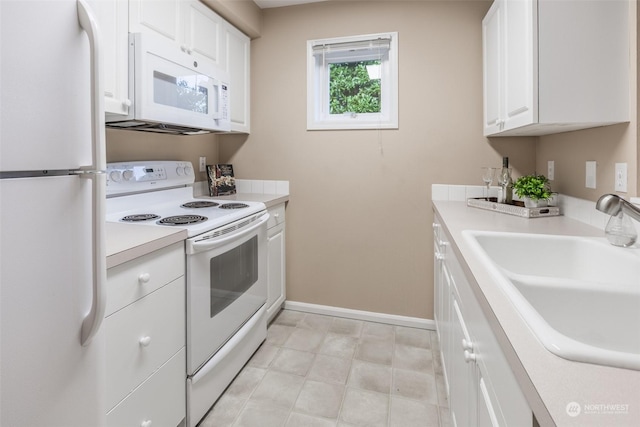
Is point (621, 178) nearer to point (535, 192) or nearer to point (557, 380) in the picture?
point (535, 192)

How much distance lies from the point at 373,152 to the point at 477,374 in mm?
1915

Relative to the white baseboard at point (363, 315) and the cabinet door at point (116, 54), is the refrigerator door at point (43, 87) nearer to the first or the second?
the cabinet door at point (116, 54)

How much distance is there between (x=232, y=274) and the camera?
1.85 meters

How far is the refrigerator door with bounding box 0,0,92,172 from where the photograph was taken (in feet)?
2.12

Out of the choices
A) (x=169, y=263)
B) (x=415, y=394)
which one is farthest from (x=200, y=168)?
(x=415, y=394)

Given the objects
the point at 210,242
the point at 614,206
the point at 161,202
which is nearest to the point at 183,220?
the point at 210,242

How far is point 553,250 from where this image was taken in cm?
135

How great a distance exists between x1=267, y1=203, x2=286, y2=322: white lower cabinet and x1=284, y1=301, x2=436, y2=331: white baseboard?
0.16m

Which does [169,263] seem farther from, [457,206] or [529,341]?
[457,206]

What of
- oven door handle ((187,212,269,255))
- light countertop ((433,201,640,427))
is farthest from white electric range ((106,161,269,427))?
light countertop ((433,201,640,427))

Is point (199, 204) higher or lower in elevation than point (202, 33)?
lower

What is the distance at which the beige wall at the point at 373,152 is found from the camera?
2.42 meters

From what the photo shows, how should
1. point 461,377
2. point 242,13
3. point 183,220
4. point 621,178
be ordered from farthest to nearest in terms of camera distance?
point 242,13 → point 183,220 → point 621,178 → point 461,377

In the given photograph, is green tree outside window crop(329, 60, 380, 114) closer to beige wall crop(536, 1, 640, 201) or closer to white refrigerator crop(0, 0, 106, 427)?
beige wall crop(536, 1, 640, 201)
